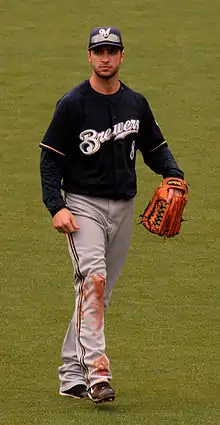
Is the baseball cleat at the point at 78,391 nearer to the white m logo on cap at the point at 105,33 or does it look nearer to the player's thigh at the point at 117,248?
the player's thigh at the point at 117,248

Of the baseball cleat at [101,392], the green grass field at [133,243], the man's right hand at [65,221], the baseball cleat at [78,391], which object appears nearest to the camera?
the baseball cleat at [101,392]

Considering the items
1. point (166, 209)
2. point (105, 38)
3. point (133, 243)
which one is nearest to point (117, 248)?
point (166, 209)

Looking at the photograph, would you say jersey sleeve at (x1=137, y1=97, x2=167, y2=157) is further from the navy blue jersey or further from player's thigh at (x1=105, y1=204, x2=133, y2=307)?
player's thigh at (x1=105, y1=204, x2=133, y2=307)

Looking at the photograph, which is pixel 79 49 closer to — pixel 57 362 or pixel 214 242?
pixel 214 242

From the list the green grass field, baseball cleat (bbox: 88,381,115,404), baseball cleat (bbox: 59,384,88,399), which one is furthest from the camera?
the green grass field

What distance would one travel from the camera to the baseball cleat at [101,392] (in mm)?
6664

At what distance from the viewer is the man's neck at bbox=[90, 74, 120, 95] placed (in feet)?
22.5

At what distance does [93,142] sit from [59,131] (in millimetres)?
167

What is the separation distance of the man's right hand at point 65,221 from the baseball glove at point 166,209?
0.50 metres

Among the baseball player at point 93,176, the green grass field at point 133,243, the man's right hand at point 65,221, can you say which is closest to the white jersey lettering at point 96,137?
the baseball player at point 93,176

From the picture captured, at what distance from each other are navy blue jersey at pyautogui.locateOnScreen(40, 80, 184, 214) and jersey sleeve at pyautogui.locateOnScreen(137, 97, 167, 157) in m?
0.08

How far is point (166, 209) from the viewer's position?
7.08 metres

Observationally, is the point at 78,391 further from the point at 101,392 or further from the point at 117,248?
the point at 117,248

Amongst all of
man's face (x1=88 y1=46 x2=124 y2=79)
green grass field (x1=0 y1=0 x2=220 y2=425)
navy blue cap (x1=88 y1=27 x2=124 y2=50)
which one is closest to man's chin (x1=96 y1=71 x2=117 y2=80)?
man's face (x1=88 y1=46 x2=124 y2=79)
